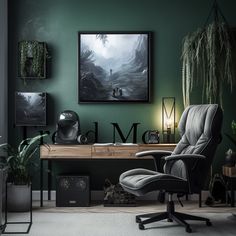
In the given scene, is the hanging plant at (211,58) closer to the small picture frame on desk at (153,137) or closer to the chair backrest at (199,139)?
the small picture frame on desk at (153,137)

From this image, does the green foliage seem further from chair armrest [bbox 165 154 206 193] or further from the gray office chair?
chair armrest [bbox 165 154 206 193]

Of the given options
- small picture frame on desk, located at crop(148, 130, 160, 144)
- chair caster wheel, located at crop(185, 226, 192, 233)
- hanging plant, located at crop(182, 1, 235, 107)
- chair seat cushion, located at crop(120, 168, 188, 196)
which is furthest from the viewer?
small picture frame on desk, located at crop(148, 130, 160, 144)

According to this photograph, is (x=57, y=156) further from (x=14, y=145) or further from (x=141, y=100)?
(x=141, y=100)

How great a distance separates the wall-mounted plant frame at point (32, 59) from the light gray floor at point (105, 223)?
1580 mm

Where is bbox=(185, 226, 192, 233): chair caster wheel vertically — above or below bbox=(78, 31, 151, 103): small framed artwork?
below

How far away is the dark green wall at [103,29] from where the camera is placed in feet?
18.9

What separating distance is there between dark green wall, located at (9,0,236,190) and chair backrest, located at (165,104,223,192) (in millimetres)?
1265

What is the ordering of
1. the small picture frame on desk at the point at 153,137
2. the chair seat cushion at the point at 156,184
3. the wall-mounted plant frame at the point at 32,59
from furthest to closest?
the wall-mounted plant frame at the point at 32,59, the small picture frame on desk at the point at 153,137, the chair seat cushion at the point at 156,184

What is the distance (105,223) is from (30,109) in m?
1.83

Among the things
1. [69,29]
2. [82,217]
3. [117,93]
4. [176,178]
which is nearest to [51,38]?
[69,29]

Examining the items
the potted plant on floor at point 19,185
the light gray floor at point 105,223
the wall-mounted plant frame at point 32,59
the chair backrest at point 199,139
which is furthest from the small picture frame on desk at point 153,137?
the wall-mounted plant frame at point 32,59

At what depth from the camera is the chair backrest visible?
13.3 feet

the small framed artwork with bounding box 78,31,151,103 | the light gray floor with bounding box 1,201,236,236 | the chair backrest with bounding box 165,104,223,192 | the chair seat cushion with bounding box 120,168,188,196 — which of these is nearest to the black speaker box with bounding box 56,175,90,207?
the light gray floor with bounding box 1,201,236,236

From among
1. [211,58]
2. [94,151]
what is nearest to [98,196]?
[94,151]
